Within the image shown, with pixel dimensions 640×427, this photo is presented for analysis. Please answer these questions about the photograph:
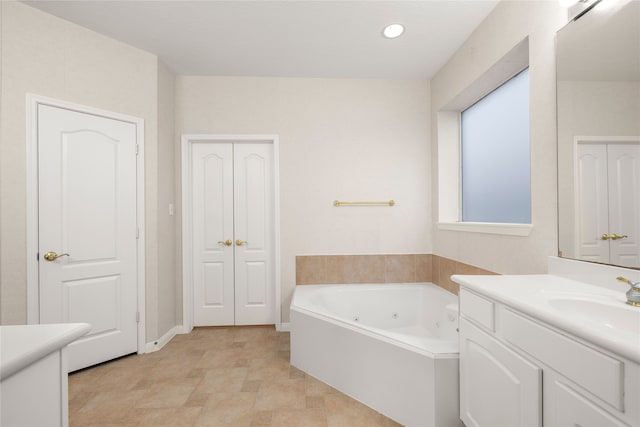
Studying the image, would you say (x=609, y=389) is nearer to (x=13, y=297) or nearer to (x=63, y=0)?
(x=13, y=297)

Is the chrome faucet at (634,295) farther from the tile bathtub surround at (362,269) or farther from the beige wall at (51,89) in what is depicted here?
the beige wall at (51,89)

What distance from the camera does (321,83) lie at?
293 cm

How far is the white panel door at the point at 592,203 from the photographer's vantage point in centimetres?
125

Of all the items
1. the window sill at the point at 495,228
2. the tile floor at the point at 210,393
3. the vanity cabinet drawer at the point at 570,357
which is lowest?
the tile floor at the point at 210,393

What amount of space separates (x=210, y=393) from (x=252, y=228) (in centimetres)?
152

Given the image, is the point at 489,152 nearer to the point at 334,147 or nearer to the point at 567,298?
the point at 334,147

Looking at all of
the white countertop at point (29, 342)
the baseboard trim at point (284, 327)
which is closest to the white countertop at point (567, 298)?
the white countertop at point (29, 342)

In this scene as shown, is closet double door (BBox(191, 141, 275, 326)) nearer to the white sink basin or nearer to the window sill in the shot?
the window sill

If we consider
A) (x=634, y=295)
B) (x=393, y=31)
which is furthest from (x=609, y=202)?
(x=393, y=31)

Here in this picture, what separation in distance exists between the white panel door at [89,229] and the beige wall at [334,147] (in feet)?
2.64

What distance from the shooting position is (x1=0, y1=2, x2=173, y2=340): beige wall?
6.13 feet

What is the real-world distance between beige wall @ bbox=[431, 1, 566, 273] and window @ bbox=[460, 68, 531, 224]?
0.81ft

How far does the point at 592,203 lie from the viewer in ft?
4.28

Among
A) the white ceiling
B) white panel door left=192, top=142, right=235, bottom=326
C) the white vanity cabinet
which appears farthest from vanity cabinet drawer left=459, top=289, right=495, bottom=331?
white panel door left=192, top=142, right=235, bottom=326
